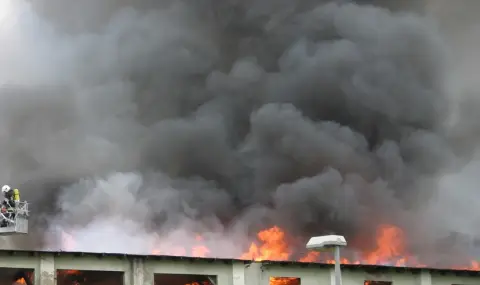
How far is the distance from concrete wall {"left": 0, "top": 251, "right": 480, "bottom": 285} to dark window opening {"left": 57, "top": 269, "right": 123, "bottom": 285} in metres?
3.56

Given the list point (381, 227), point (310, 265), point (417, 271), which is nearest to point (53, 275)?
point (310, 265)

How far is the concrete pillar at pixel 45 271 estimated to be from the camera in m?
30.2

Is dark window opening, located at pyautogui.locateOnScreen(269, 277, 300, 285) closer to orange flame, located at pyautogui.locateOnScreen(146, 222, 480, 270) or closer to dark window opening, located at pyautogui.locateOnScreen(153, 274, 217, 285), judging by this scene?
dark window opening, located at pyautogui.locateOnScreen(153, 274, 217, 285)

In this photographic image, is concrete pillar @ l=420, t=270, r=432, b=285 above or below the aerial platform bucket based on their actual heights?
below

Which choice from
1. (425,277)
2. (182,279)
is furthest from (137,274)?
(425,277)

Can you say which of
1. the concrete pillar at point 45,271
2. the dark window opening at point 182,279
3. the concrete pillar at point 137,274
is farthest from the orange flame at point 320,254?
the concrete pillar at point 45,271

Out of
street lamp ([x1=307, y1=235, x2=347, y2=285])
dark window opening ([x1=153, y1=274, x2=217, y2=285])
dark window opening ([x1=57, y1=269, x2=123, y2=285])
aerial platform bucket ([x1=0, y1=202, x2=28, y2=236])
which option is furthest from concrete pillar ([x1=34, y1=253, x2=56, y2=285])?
street lamp ([x1=307, y1=235, x2=347, y2=285])

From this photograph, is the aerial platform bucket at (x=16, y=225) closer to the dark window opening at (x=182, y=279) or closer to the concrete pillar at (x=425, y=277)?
the dark window opening at (x=182, y=279)

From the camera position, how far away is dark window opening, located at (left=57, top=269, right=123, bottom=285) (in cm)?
3542

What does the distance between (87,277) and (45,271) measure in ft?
23.1

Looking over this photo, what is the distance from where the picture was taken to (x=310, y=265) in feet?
114

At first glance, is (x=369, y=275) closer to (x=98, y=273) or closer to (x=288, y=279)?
(x=288, y=279)

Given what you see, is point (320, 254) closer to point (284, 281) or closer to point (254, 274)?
point (284, 281)

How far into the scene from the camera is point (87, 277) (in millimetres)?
37094
